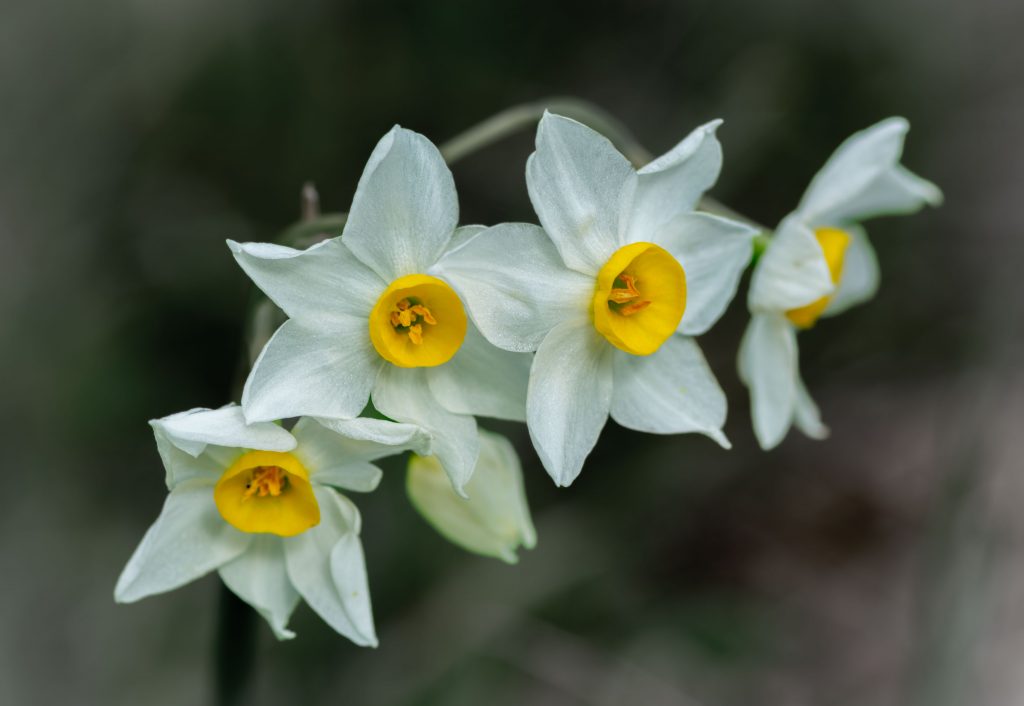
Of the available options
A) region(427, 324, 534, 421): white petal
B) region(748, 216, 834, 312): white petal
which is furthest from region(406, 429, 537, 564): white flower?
region(748, 216, 834, 312): white petal

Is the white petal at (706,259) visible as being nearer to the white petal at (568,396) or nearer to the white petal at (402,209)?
the white petal at (568,396)

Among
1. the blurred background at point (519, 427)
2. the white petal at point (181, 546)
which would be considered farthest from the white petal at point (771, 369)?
the blurred background at point (519, 427)

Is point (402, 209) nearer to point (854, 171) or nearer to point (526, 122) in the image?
Result: point (526, 122)

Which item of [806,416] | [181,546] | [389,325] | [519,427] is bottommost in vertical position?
[519,427]

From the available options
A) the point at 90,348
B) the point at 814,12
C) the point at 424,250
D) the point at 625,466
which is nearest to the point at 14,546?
the point at 90,348

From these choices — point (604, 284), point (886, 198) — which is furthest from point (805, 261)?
point (604, 284)

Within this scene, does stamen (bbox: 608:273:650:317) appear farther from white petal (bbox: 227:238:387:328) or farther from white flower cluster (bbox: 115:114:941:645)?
white petal (bbox: 227:238:387:328)

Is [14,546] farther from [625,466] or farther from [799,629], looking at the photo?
[799,629]
